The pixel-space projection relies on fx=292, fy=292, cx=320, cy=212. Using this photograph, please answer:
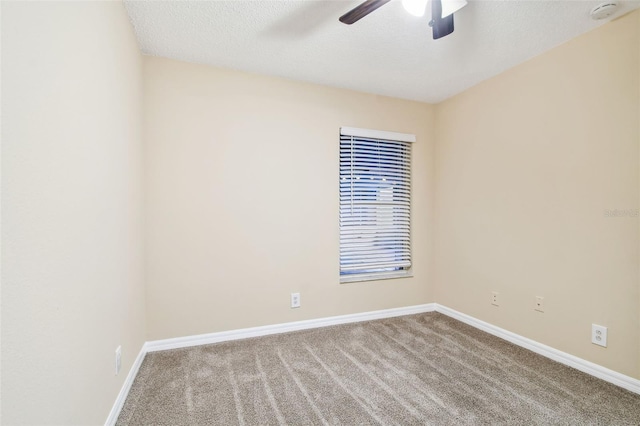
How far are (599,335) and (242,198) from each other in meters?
2.98

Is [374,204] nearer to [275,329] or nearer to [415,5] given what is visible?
[275,329]

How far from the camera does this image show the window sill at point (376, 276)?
10.4 ft

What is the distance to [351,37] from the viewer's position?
2.19 metres

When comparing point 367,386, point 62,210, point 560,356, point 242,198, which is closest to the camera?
point 62,210

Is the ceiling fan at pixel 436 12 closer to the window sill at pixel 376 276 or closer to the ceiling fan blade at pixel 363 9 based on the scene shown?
the ceiling fan blade at pixel 363 9

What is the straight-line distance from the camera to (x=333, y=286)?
311 centimetres

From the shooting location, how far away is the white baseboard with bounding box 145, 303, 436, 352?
2.52 meters

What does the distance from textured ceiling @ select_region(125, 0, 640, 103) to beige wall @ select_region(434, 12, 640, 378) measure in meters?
0.27

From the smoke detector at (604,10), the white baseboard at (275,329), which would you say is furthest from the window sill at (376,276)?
the smoke detector at (604,10)

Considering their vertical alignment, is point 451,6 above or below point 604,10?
Answer: below

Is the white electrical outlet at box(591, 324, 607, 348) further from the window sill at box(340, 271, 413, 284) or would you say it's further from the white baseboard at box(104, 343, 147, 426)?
the white baseboard at box(104, 343, 147, 426)

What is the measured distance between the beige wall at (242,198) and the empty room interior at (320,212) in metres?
0.02

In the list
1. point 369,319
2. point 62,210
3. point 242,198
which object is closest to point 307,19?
point 242,198

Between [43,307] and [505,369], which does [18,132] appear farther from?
[505,369]
